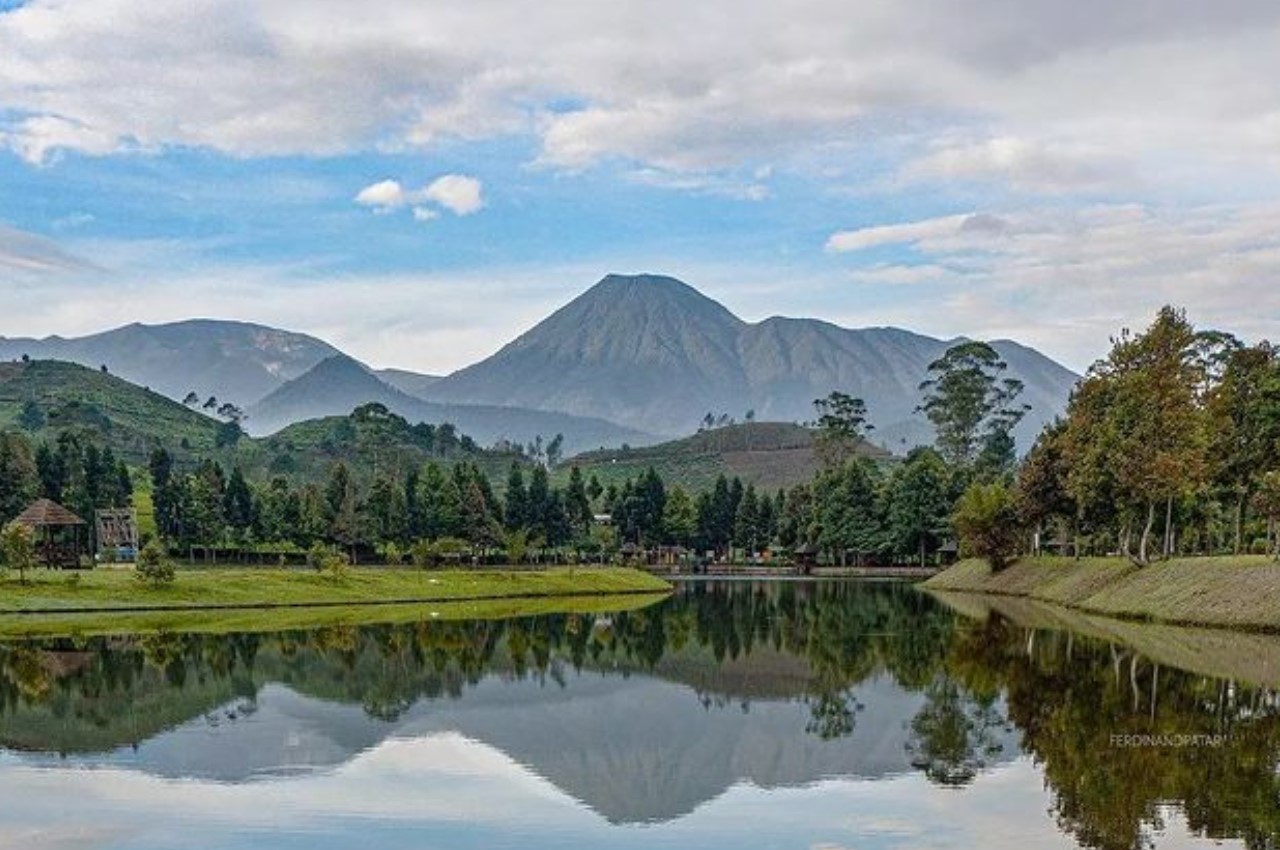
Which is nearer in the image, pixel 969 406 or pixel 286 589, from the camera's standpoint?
pixel 286 589

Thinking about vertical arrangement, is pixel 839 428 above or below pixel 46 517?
above

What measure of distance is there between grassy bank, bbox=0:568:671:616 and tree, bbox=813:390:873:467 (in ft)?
213

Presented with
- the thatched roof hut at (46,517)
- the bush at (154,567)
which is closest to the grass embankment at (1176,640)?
the bush at (154,567)

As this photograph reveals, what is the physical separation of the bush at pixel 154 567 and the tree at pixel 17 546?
544 centimetres

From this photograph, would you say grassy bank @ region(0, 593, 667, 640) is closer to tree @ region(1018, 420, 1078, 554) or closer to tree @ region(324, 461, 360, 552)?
tree @ region(1018, 420, 1078, 554)

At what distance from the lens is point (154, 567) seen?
69.6 meters

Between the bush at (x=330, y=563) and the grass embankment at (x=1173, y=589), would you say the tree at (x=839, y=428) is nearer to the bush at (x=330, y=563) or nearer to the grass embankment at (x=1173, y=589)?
the grass embankment at (x=1173, y=589)

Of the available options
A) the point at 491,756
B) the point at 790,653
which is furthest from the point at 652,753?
the point at 790,653

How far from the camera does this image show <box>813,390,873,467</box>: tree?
536ft

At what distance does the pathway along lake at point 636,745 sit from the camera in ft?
67.4

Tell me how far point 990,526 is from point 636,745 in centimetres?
7146

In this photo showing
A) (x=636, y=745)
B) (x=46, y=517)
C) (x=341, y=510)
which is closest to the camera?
(x=636, y=745)

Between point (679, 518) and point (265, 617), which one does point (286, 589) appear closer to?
point (265, 617)

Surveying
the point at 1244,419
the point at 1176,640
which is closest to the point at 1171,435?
the point at 1244,419
